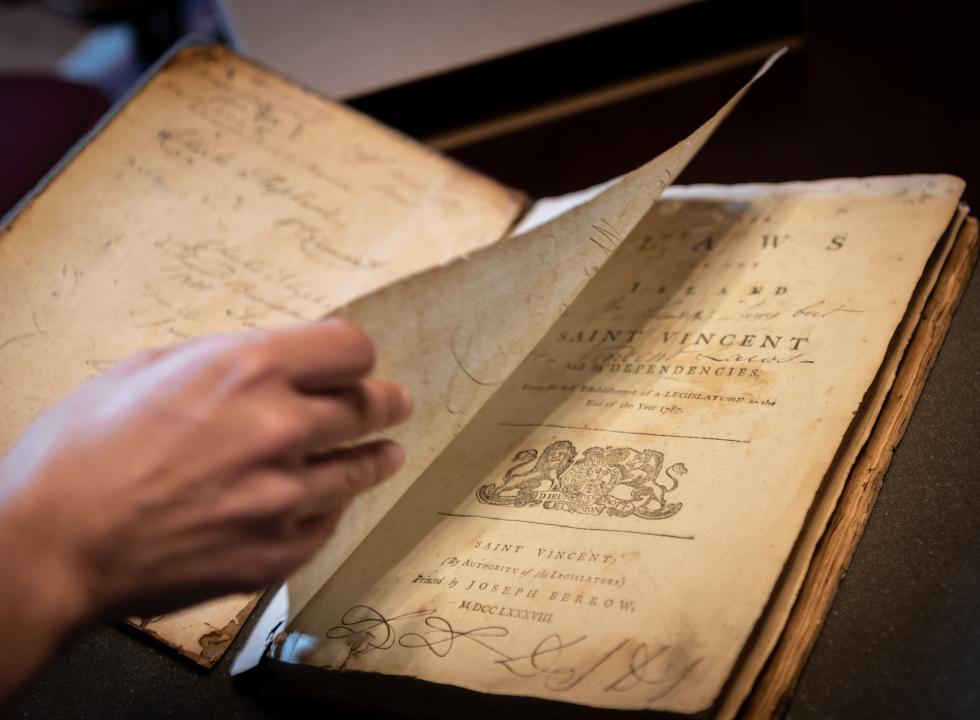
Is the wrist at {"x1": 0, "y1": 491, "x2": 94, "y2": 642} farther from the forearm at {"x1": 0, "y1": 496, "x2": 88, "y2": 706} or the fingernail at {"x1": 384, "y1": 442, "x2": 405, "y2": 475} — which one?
the fingernail at {"x1": 384, "y1": 442, "x2": 405, "y2": 475}

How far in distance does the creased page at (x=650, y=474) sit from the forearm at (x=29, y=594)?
0.65 ft

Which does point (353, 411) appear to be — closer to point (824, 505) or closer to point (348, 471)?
point (348, 471)

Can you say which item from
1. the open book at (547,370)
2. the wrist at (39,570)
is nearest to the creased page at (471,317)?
the open book at (547,370)

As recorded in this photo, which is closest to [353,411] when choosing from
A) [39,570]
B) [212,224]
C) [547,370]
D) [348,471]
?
[348,471]

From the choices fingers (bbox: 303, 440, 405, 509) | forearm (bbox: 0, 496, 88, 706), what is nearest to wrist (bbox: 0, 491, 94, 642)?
forearm (bbox: 0, 496, 88, 706)

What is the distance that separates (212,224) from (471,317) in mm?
382

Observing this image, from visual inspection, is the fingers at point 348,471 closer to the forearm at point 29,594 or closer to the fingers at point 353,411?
the fingers at point 353,411

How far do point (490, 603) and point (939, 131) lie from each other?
0.71m

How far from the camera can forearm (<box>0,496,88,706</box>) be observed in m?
0.39

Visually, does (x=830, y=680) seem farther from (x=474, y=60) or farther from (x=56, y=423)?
(x=474, y=60)

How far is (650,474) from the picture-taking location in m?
0.60

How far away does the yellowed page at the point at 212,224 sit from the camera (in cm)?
78
